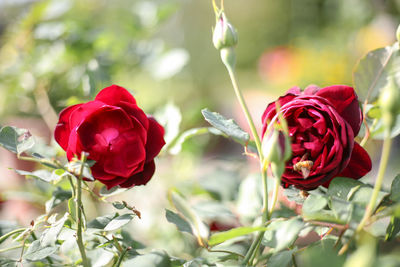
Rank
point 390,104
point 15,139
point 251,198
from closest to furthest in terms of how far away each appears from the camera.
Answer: point 390,104, point 15,139, point 251,198

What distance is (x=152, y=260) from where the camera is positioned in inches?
8.7

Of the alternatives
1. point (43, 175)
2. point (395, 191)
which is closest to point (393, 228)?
point (395, 191)

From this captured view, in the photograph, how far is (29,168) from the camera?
0.77 meters

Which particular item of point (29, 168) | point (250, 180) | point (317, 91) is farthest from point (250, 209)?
point (29, 168)

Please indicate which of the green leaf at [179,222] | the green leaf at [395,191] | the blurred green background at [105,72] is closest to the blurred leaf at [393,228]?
the green leaf at [395,191]

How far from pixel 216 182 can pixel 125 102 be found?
227mm

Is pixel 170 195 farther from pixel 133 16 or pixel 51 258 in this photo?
pixel 133 16

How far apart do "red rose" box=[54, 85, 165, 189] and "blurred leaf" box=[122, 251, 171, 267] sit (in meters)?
0.06

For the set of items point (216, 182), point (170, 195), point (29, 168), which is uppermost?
point (170, 195)

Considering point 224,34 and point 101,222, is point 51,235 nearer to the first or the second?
point 101,222

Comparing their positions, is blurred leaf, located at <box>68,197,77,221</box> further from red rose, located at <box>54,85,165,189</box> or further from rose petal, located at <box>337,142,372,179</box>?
rose petal, located at <box>337,142,372,179</box>

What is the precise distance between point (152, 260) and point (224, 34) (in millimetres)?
147

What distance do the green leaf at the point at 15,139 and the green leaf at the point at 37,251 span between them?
65 mm

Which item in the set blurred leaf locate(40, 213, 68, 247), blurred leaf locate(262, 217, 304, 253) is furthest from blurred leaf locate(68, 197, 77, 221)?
blurred leaf locate(262, 217, 304, 253)
